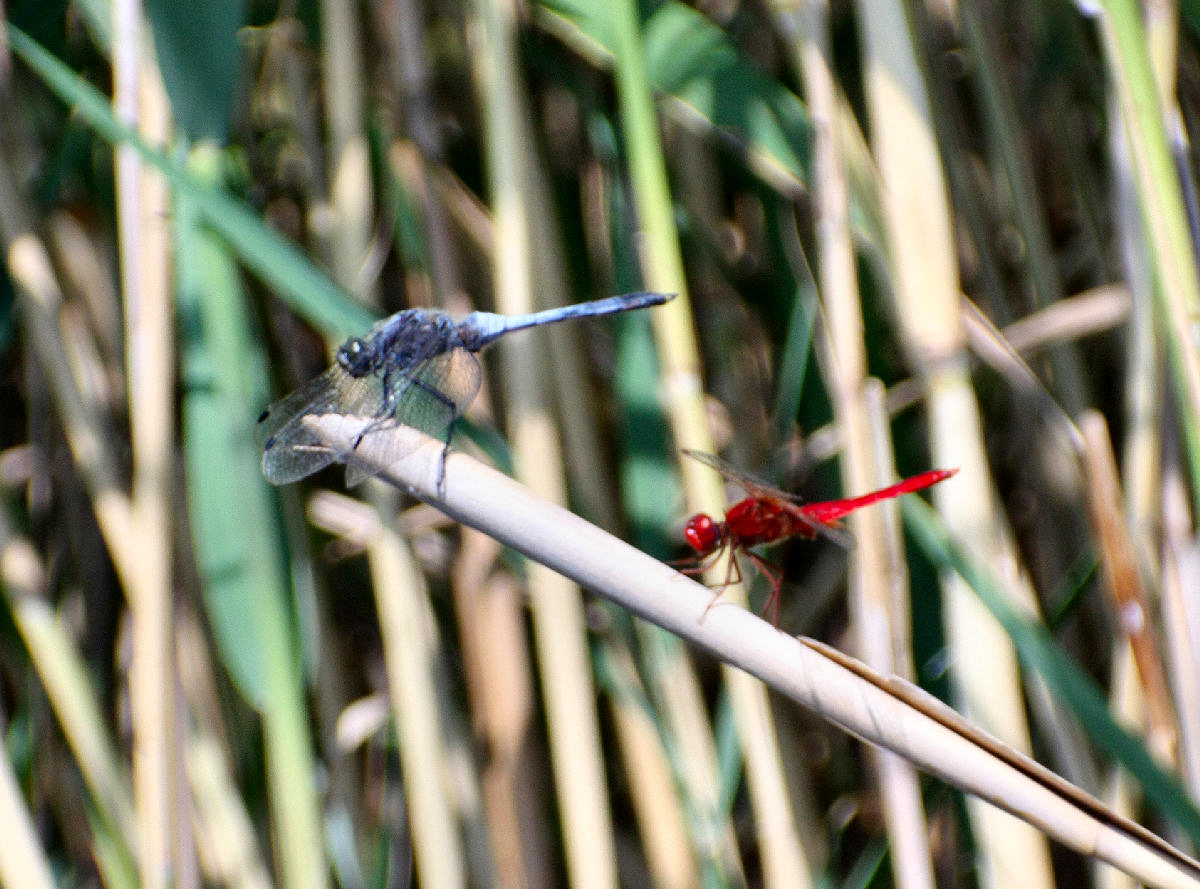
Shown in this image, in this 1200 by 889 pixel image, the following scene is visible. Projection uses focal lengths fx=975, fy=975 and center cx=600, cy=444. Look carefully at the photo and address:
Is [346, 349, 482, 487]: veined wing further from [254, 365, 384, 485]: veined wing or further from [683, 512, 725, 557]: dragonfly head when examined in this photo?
[683, 512, 725, 557]: dragonfly head

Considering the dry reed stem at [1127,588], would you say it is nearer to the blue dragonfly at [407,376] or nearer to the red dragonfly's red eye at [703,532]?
the red dragonfly's red eye at [703,532]

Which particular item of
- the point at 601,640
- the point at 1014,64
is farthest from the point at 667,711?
the point at 1014,64

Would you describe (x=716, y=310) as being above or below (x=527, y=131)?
below

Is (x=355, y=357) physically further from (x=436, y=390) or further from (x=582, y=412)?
(x=582, y=412)

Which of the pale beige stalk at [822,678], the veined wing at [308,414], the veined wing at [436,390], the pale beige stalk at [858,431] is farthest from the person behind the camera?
the veined wing at [436,390]

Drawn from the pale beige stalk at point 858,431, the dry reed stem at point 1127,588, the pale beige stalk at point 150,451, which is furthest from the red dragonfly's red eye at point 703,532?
the pale beige stalk at point 150,451

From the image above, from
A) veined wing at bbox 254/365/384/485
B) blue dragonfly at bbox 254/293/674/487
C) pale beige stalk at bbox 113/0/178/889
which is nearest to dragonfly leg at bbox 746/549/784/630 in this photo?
blue dragonfly at bbox 254/293/674/487

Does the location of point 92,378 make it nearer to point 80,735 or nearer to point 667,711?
point 80,735
